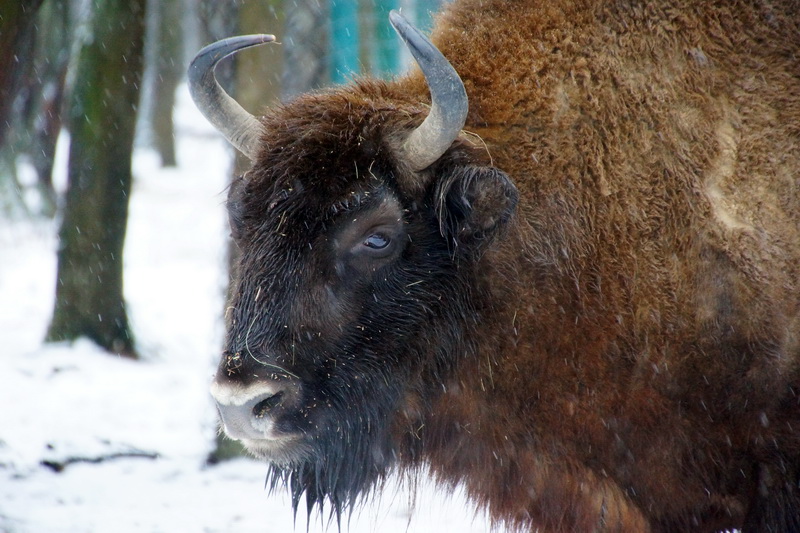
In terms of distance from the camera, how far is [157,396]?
653 cm

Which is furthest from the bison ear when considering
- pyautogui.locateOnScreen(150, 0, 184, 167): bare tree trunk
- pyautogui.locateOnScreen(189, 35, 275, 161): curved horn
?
pyautogui.locateOnScreen(150, 0, 184, 167): bare tree trunk

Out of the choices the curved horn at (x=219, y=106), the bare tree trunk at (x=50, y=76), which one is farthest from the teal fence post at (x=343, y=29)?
the curved horn at (x=219, y=106)

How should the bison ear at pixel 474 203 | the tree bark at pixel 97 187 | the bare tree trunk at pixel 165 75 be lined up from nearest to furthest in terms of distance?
the bison ear at pixel 474 203, the tree bark at pixel 97 187, the bare tree trunk at pixel 165 75

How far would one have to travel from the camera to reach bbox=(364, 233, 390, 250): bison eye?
10.5ft

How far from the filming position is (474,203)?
10.6 feet

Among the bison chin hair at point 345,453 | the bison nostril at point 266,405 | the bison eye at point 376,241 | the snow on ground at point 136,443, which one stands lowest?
the snow on ground at point 136,443

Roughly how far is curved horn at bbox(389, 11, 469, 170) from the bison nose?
1.02 metres

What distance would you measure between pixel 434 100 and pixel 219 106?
1105 mm

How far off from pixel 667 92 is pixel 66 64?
6154mm

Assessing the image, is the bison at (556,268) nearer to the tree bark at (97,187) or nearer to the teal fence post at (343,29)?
the tree bark at (97,187)

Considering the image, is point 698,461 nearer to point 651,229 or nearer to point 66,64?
point 651,229

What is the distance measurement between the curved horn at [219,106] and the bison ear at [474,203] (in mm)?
833

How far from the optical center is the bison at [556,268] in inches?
126

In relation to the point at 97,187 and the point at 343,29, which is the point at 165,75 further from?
the point at 97,187
